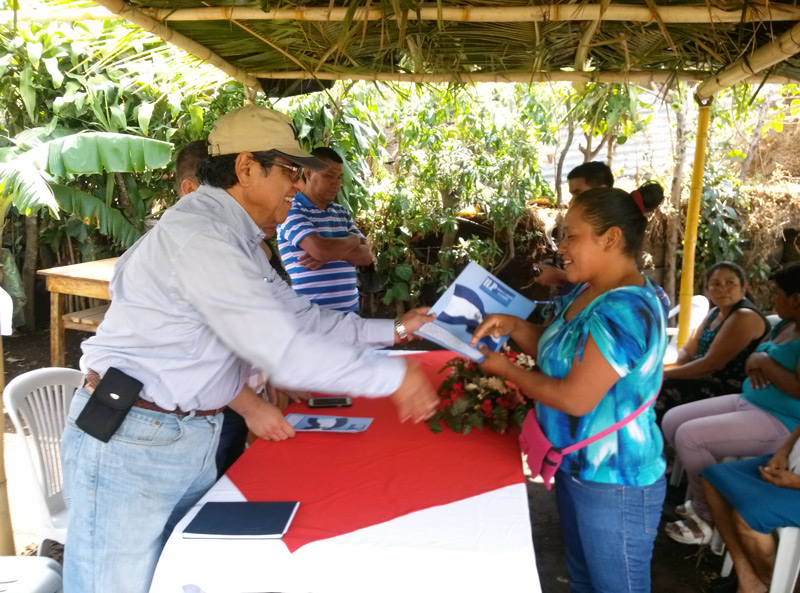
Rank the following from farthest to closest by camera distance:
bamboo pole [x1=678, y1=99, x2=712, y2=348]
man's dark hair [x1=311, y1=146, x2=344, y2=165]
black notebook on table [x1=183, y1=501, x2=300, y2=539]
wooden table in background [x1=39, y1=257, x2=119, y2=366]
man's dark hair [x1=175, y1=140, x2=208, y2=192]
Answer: wooden table in background [x1=39, y1=257, x2=119, y2=366] < bamboo pole [x1=678, y1=99, x2=712, y2=348] < man's dark hair [x1=311, y1=146, x2=344, y2=165] < man's dark hair [x1=175, y1=140, x2=208, y2=192] < black notebook on table [x1=183, y1=501, x2=300, y2=539]

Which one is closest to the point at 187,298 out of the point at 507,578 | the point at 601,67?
the point at 507,578

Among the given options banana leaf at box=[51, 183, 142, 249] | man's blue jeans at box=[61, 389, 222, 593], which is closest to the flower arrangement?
man's blue jeans at box=[61, 389, 222, 593]

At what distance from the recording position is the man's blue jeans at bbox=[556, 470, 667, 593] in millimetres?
1992

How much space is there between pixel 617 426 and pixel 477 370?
74 cm

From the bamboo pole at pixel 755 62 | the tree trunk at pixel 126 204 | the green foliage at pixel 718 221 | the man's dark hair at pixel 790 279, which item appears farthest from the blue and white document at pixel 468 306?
the green foliage at pixel 718 221

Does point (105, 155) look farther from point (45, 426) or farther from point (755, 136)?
point (755, 136)

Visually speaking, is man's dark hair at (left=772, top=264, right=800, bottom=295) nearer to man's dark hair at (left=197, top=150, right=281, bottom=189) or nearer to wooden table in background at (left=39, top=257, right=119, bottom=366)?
man's dark hair at (left=197, top=150, right=281, bottom=189)

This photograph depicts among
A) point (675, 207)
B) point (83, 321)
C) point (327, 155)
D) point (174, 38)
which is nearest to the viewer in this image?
point (174, 38)

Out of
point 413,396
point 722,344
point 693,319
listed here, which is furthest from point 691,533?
point 413,396

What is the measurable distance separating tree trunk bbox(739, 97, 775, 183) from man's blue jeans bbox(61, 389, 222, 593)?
811cm

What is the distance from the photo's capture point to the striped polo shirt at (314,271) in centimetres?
362

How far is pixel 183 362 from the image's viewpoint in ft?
5.72

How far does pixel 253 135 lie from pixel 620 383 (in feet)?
4.46

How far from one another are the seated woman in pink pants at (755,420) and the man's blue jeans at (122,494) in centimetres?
280
